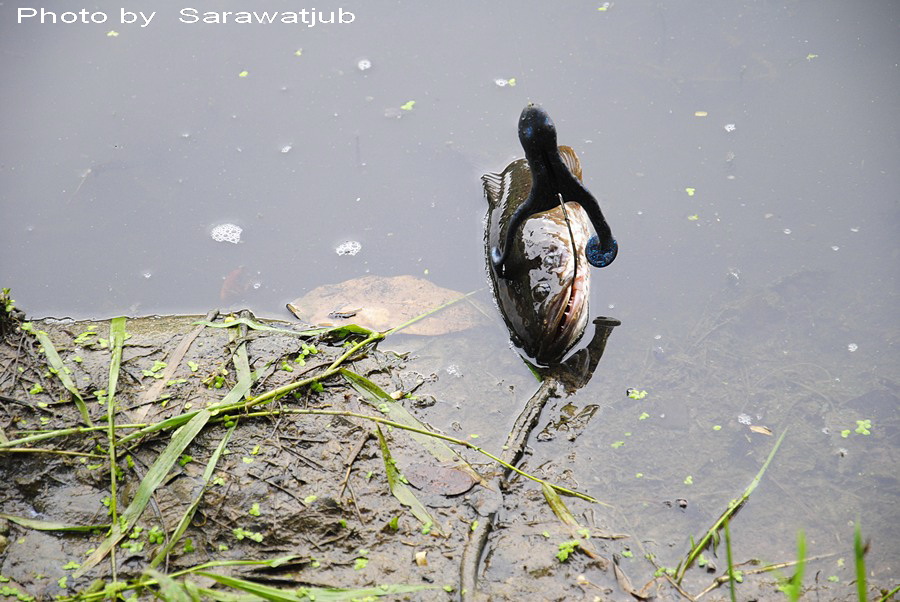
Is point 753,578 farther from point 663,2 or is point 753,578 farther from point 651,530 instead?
point 663,2

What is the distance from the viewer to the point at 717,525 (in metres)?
3.17

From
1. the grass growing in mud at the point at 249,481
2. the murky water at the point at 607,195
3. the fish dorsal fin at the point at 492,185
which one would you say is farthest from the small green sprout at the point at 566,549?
the fish dorsal fin at the point at 492,185

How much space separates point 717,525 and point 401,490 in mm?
1334

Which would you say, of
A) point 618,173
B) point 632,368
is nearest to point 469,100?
point 618,173

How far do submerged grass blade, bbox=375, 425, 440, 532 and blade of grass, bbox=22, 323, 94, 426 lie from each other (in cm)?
127

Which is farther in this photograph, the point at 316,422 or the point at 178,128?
the point at 178,128

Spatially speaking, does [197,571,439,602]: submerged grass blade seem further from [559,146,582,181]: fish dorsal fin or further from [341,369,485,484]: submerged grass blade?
[559,146,582,181]: fish dorsal fin

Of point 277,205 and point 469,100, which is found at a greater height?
point 469,100

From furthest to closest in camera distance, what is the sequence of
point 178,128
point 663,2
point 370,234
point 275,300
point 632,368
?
point 663,2 < point 178,128 < point 370,234 < point 275,300 < point 632,368

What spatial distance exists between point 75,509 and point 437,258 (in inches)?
95.9

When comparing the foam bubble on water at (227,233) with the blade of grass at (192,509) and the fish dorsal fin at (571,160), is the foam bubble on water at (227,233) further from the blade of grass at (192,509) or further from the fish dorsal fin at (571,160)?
the fish dorsal fin at (571,160)

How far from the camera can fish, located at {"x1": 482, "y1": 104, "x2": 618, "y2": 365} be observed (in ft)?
11.9

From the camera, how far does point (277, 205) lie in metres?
5.00

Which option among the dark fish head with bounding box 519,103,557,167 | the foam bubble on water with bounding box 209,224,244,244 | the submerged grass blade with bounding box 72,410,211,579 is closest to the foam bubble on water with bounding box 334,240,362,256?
the foam bubble on water with bounding box 209,224,244,244
